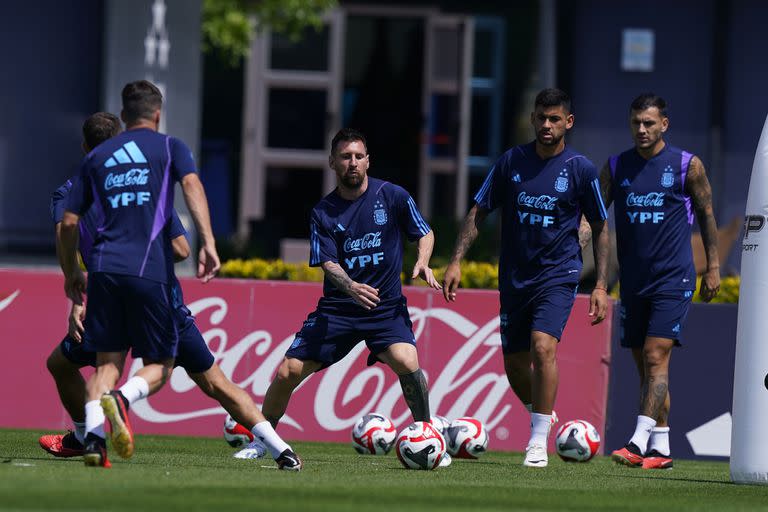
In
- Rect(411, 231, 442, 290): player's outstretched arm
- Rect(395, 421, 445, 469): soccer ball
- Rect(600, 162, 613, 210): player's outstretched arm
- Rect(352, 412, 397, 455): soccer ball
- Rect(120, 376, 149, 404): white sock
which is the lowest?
Rect(352, 412, 397, 455): soccer ball

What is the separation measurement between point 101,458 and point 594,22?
539 inches

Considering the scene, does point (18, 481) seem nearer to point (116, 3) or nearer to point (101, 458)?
point (101, 458)

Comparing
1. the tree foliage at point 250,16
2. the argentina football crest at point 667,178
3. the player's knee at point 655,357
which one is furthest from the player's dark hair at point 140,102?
the tree foliage at point 250,16

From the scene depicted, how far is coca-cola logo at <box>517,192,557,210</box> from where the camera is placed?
10570 mm

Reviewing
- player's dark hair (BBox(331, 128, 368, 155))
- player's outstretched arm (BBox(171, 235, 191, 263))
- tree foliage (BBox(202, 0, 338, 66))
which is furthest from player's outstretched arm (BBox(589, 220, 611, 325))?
tree foliage (BBox(202, 0, 338, 66))

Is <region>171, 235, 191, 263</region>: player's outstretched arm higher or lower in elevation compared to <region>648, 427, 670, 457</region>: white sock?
higher

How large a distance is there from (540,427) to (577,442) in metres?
0.61

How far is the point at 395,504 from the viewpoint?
7.57 metres

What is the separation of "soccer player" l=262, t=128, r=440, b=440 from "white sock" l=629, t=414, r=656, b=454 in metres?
1.55

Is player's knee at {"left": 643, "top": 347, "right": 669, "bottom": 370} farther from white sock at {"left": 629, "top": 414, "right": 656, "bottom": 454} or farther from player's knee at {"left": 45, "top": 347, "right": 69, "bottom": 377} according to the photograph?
player's knee at {"left": 45, "top": 347, "right": 69, "bottom": 377}

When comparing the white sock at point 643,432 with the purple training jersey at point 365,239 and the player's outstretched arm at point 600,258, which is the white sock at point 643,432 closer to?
the player's outstretched arm at point 600,258

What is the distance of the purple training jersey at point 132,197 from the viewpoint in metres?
8.66

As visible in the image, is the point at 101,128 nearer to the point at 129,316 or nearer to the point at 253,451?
the point at 129,316

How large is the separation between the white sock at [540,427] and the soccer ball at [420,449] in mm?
791
